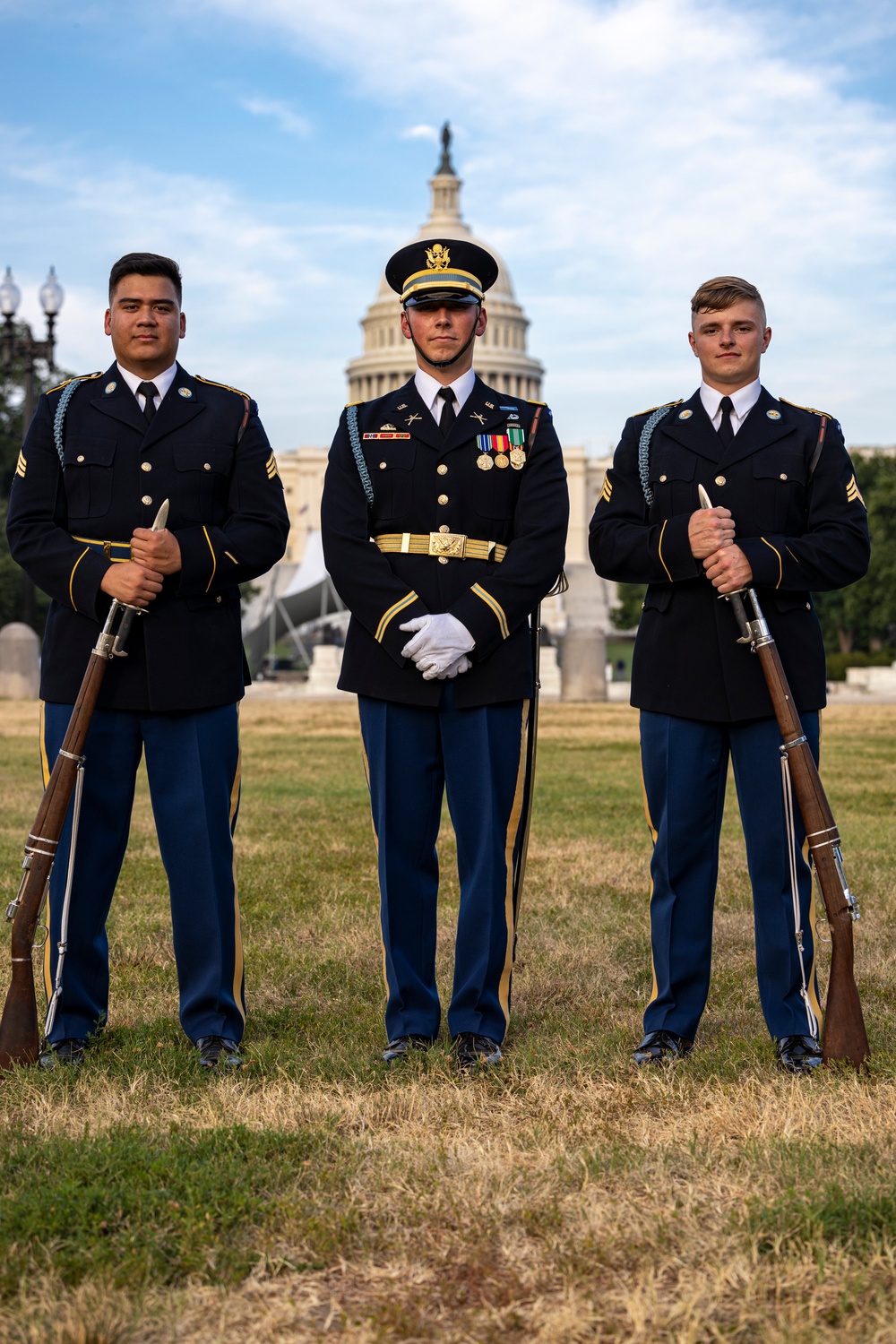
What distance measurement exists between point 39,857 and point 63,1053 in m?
0.66

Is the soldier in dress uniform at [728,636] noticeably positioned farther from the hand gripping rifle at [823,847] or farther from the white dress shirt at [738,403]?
the hand gripping rifle at [823,847]

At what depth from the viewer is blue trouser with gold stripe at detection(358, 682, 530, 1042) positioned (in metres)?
4.79

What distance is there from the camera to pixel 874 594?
49531mm

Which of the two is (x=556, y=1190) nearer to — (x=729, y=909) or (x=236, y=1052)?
(x=236, y=1052)

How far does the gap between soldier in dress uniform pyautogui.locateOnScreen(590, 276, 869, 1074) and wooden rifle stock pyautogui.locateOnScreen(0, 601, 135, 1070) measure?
5.54ft

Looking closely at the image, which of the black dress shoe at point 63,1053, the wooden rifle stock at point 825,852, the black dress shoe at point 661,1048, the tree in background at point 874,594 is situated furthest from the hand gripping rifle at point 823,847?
the tree in background at point 874,594

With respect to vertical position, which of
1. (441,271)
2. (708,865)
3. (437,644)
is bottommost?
(708,865)

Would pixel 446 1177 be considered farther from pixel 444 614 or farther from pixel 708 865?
pixel 444 614

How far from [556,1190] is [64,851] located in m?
2.06

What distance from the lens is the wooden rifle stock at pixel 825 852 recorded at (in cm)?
442

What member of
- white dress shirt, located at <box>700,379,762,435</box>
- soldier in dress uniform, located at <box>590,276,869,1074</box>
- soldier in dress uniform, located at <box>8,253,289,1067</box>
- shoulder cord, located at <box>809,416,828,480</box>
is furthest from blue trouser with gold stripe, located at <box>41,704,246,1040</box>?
shoulder cord, located at <box>809,416,828,480</box>

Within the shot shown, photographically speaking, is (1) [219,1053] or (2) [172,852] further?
(2) [172,852]

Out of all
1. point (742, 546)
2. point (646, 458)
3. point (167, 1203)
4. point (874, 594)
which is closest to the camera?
point (167, 1203)

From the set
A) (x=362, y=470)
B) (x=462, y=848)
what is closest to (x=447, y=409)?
(x=362, y=470)
